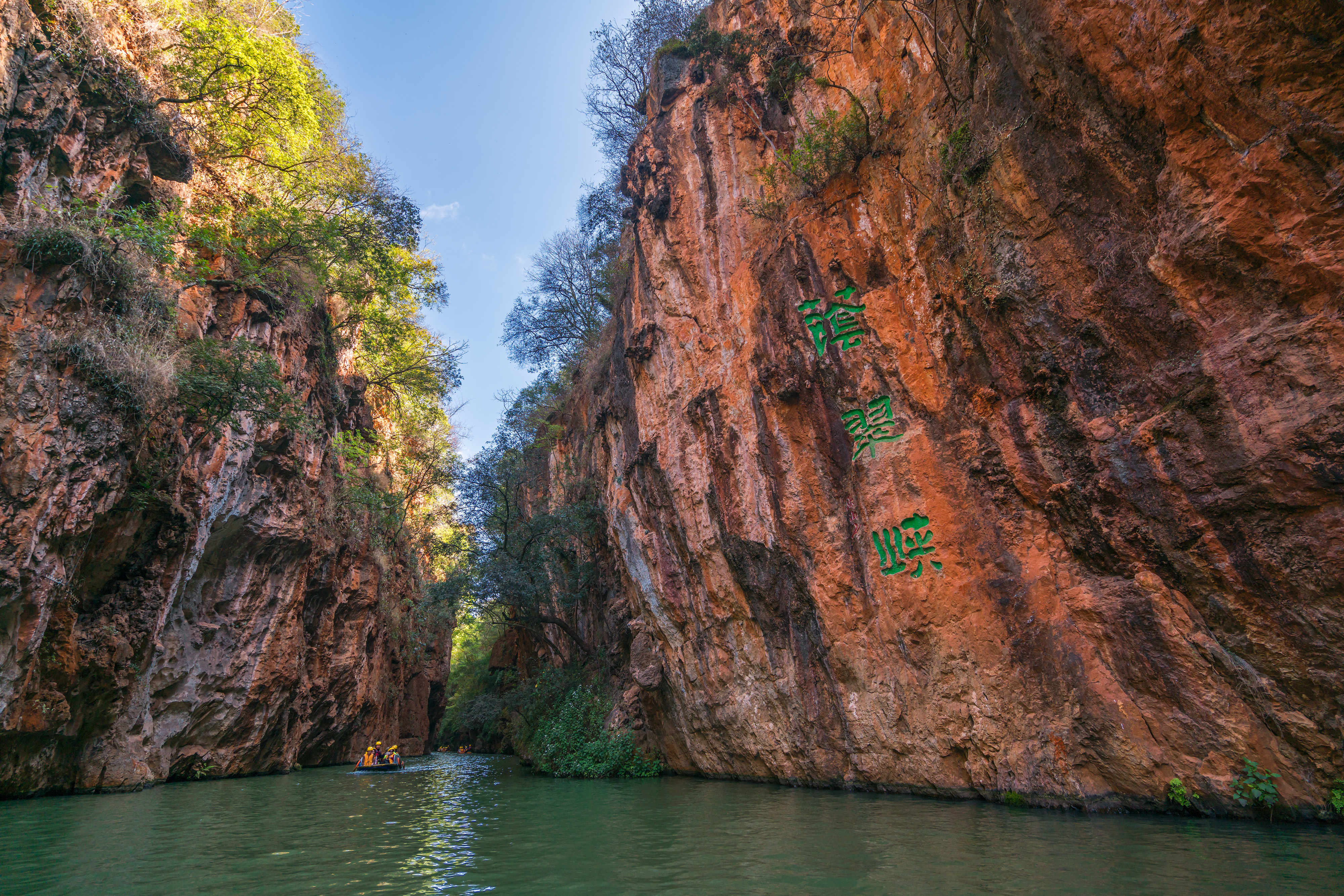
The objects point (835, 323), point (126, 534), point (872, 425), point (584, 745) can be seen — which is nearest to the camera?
point (872, 425)

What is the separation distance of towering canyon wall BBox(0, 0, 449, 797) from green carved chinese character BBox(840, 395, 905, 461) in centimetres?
1106

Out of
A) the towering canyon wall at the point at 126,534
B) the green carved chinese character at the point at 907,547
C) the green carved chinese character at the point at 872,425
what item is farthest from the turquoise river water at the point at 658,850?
the green carved chinese character at the point at 872,425

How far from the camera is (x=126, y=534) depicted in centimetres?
1043

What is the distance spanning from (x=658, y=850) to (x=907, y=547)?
196 inches

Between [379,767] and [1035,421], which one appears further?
[379,767]

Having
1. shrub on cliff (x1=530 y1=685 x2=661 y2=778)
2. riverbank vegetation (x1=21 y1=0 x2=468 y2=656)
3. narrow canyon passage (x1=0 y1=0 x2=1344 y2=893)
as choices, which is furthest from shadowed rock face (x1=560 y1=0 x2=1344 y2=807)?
riverbank vegetation (x1=21 y1=0 x2=468 y2=656)

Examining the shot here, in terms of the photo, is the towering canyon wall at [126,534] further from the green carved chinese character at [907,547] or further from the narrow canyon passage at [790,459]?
the green carved chinese character at [907,547]

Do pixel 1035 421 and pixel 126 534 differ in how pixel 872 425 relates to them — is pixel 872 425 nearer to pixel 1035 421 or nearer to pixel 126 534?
pixel 1035 421

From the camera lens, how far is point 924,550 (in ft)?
27.6

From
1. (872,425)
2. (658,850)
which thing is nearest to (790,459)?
(872,425)

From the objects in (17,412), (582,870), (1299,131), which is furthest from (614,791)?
(1299,131)

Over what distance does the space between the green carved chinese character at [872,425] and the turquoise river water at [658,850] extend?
4558 millimetres

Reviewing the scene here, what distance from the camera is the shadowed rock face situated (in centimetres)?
530

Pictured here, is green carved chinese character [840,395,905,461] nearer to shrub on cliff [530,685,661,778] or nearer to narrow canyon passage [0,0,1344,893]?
narrow canyon passage [0,0,1344,893]
